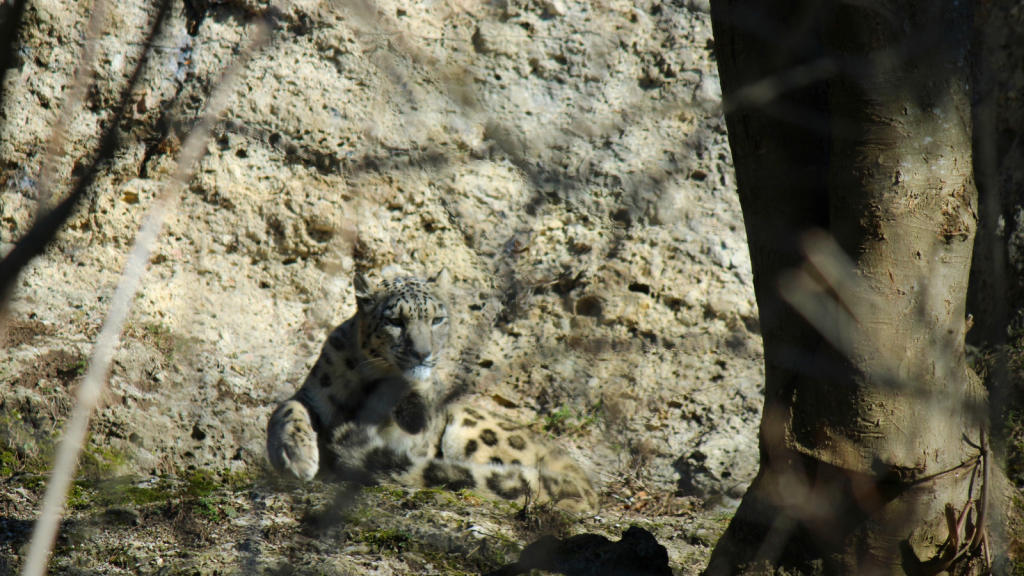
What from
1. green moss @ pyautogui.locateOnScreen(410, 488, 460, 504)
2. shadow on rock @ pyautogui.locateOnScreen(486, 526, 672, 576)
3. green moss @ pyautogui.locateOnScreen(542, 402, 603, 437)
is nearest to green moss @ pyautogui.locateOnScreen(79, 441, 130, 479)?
green moss @ pyautogui.locateOnScreen(410, 488, 460, 504)

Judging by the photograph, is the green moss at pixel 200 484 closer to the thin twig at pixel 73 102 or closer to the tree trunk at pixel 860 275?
the thin twig at pixel 73 102

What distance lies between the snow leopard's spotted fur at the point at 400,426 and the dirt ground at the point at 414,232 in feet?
1.12

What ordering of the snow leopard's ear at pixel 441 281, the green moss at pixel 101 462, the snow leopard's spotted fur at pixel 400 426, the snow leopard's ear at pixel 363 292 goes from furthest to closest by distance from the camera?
the snow leopard's ear at pixel 441 281, the snow leopard's ear at pixel 363 292, the snow leopard's spotted fur at pixel 400 426, the green moss at pixel 101 462

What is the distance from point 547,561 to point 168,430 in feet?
9.94

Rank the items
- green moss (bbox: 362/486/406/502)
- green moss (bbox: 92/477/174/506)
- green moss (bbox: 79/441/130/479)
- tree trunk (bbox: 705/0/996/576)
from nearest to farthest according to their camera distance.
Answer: tree trunk (bbox: 705/0/996/576) → green moss (bbox: 92/477/174/506) → green moss (bbox: 362/486/406/502) → green moss (bbox: 79/441/130/479)

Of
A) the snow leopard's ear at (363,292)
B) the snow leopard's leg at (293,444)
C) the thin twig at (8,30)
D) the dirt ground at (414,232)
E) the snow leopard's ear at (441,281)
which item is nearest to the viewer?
the thin twig at (8,30)

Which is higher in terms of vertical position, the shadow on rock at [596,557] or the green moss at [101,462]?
the shadow on rock at [596,557]

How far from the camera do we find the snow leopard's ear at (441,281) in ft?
18.9

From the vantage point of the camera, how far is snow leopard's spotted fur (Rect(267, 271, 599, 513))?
4.93 m

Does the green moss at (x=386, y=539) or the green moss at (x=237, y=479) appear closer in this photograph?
the green moss at (x=386, y=539)

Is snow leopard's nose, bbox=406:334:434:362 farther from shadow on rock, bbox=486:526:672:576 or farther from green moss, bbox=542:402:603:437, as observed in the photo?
shadow on rock, bbox=486:526:672:576

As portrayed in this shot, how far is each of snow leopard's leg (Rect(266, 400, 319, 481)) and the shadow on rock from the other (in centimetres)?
191

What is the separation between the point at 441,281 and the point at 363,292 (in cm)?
66

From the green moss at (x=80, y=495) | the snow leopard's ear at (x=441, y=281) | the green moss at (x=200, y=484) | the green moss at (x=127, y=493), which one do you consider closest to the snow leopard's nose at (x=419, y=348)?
the snow leopard's ear at (x=441, y=281)
